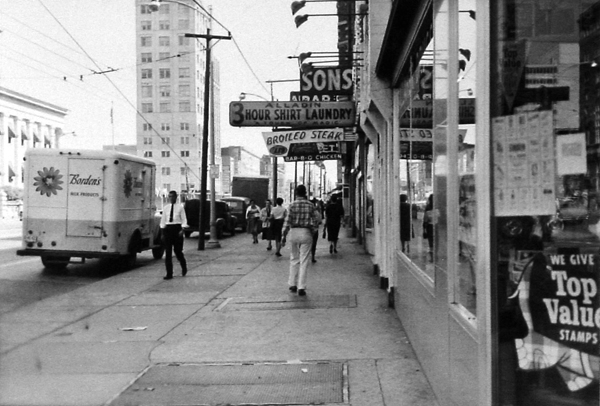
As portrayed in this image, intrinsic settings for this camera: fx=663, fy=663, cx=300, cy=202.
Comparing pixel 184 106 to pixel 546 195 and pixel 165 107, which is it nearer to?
pixel 165 107

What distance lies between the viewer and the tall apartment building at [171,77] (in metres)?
39.3

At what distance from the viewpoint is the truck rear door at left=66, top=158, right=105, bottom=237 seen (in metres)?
14.6

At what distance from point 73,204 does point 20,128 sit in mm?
61232

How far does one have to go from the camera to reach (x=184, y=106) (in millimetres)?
57875

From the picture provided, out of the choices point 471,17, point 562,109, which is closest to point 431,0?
point 471,17

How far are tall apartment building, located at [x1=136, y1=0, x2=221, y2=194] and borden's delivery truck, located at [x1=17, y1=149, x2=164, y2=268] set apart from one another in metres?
12.7

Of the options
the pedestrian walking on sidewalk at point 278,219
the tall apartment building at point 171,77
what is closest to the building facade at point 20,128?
the tall apartment building at point 171,77

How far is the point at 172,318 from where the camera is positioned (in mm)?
9008

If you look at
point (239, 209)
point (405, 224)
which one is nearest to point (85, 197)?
point (405, 224)

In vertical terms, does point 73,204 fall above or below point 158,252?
above

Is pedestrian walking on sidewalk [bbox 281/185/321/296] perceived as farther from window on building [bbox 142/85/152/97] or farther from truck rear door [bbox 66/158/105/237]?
window on building [bbox 142/85/152/97]

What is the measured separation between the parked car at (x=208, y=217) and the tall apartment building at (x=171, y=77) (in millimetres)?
5261

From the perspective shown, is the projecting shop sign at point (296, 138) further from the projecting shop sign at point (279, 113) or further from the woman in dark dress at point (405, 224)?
the woman in dark dress at point (405, 224)

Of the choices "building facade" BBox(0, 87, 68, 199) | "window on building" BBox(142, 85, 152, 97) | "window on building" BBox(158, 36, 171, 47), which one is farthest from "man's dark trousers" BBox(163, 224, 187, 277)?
"building facade" BBox(0, 87, 68, 199)
